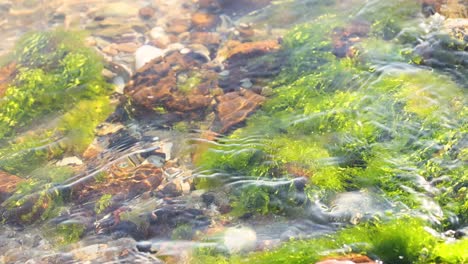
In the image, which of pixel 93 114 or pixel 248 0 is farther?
pixel 248 0

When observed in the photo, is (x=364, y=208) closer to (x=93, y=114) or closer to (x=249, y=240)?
(x=249, y=240)

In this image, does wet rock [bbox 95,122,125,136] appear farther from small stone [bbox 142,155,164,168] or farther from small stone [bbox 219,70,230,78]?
small stone [bbox 219,70,230,78]

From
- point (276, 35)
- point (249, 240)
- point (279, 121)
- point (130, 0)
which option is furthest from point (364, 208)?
point (130, 0)

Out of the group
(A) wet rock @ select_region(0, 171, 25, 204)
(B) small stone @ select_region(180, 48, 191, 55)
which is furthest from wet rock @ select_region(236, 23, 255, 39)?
(A) wet rock @ select_region(0, 171, 25, 204)

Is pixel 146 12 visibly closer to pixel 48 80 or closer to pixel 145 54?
pixel 145 54

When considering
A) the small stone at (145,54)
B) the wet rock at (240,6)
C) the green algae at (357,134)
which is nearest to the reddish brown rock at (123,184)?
the green algae at (357,134)
